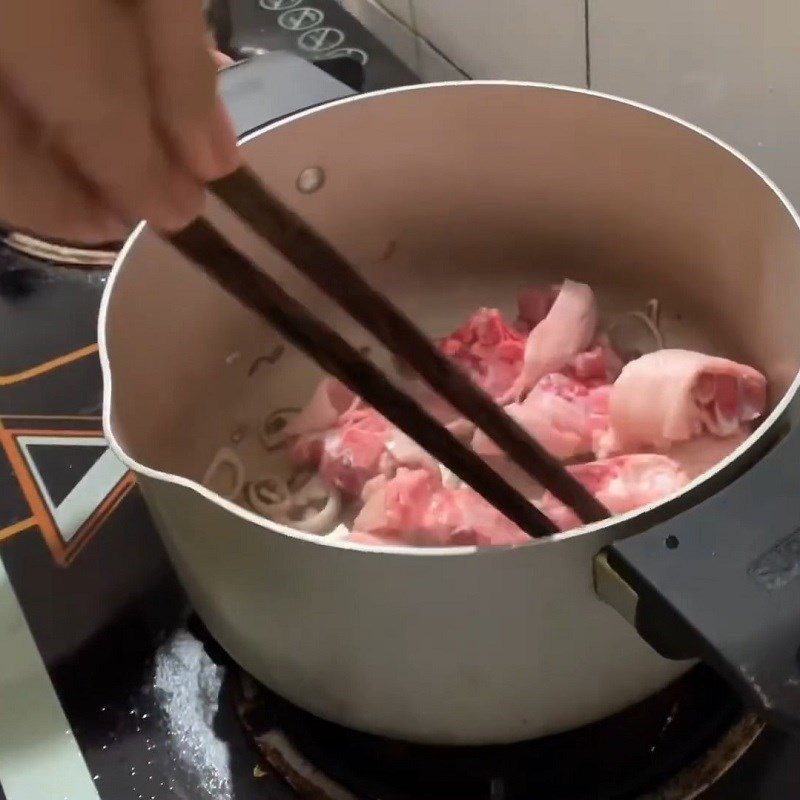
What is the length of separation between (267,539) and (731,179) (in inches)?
13.5

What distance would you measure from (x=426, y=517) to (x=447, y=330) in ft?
0.69

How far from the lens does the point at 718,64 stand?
62 centimetres

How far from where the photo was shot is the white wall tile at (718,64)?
58 cm

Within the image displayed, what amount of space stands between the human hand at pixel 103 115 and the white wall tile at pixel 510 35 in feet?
1.57

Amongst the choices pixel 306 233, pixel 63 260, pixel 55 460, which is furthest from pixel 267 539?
pixel 63 260

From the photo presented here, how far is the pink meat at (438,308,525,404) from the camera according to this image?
685mm

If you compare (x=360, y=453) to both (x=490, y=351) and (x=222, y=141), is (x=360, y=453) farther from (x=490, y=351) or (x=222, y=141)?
(x=222, y=141)

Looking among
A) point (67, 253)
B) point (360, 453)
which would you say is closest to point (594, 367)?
point (360, 453)

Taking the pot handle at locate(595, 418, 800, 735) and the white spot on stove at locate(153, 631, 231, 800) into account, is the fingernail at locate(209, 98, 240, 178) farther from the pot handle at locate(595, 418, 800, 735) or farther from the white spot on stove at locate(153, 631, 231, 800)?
the white spot on stove at locate(153, 631, 231, 800)

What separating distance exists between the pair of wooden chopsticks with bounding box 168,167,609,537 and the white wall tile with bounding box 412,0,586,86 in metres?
0.36

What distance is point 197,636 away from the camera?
559 millimetres

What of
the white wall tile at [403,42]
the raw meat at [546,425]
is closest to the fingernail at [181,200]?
the raw meat at [546,425]

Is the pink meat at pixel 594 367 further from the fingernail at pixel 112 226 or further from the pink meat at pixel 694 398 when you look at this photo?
the fingernail at pixel 112 226

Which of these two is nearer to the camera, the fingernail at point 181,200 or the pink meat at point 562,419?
the fingernail at point 181,200
